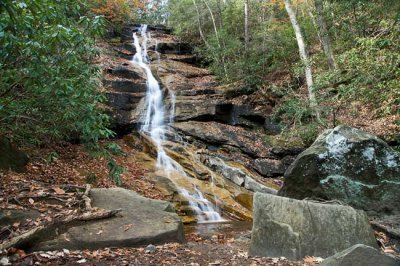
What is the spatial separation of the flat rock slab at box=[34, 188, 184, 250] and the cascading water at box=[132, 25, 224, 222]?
3.32 meters

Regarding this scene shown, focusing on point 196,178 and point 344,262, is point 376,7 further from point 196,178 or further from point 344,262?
point 344,262

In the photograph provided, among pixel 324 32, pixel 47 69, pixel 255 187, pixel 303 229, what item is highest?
pixel 324 32

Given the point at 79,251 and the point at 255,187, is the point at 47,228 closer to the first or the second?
the point at 79,251

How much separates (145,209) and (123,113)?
970 centimetres

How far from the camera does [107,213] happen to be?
566 cm

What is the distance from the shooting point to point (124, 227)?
549 centimetres

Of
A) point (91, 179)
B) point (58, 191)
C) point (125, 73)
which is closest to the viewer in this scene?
point (58, 191)

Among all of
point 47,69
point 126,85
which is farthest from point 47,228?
point 126,85

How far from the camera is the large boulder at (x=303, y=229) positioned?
4.88 metres

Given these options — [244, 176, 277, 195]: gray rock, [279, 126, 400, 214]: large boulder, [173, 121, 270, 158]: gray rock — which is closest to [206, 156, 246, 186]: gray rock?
[244, 176, 277, 195]: gray rock

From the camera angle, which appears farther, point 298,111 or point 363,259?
point 298,111

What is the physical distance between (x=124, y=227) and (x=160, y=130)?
9602mm

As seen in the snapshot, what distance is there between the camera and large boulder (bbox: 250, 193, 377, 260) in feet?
16.0

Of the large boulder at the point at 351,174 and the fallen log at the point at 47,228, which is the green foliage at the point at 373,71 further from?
the fallen log at the point at 47,228
